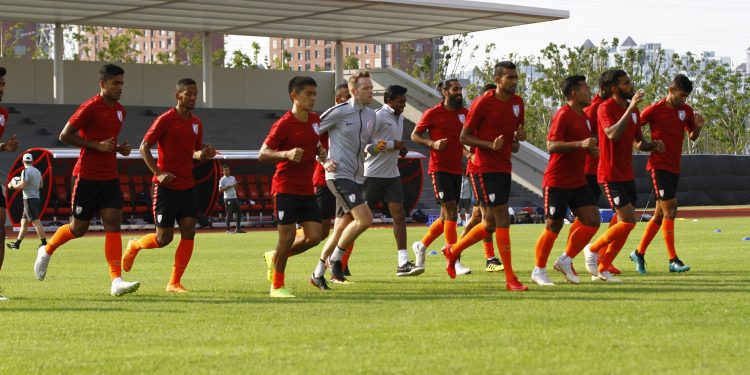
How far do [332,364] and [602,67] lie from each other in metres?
67.7

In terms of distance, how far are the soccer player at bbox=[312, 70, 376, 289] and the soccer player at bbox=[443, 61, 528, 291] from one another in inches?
43.7

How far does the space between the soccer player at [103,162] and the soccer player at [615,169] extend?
187 inches

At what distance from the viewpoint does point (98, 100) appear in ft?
40.4

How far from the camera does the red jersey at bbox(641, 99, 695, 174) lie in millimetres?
15016

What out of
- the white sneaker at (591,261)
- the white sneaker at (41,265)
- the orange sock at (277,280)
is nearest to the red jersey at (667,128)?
the white sneaker at (591,261)

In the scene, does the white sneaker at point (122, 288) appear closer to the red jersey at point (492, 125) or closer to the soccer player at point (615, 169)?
the red jersey at point (492, 125)

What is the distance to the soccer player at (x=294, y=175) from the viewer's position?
11977mm

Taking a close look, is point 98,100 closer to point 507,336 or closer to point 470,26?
point 507,336

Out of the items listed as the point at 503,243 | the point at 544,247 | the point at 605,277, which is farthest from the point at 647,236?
the point at 503,243

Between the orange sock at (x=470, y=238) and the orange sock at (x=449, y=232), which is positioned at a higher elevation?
the orange sock at (x=470, y=238)

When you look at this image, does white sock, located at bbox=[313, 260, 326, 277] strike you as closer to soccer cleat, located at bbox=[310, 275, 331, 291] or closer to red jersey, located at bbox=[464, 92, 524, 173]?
soccer cleat, located at bbox=[310, 275, 331, 291]

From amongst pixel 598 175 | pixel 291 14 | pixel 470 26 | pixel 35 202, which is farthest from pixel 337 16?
pixel 598 175

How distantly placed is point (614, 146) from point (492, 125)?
1.78 m

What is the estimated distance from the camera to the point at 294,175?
477 inches
